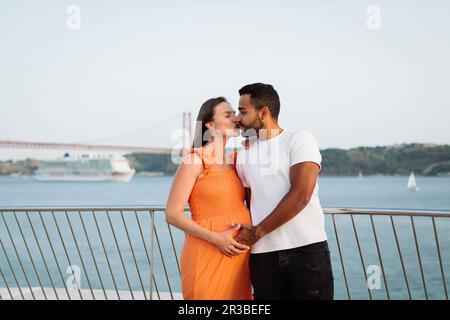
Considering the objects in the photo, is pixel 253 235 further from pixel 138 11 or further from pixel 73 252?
pixel 138 11

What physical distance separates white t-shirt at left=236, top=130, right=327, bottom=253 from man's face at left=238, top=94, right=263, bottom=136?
79 millimetres

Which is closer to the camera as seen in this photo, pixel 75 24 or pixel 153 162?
pixel 75 24

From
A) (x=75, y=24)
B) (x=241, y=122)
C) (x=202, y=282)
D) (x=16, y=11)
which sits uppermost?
(x=16, y=11)

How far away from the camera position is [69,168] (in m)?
74.8

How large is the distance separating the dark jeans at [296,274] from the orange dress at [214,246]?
166mm

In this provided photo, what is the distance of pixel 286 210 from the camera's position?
2318 mm

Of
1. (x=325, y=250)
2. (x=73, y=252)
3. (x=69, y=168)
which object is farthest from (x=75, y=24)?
(x=69, y=168)

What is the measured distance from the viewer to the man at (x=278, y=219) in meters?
2.38

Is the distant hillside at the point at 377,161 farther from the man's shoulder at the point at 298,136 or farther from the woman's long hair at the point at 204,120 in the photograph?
the man's shoulder at the point at 298,136

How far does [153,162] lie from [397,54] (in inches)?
1147

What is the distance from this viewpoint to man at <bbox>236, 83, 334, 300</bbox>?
2.38 meters

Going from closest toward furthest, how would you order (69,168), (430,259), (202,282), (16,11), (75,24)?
(202,282) < (75,24) < (430,259) < (16,11) < (69,168)

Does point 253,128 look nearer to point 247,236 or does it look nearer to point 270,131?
point 270,131

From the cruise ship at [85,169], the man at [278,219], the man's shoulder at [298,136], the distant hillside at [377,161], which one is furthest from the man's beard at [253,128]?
the cruise ship at [85,169]
